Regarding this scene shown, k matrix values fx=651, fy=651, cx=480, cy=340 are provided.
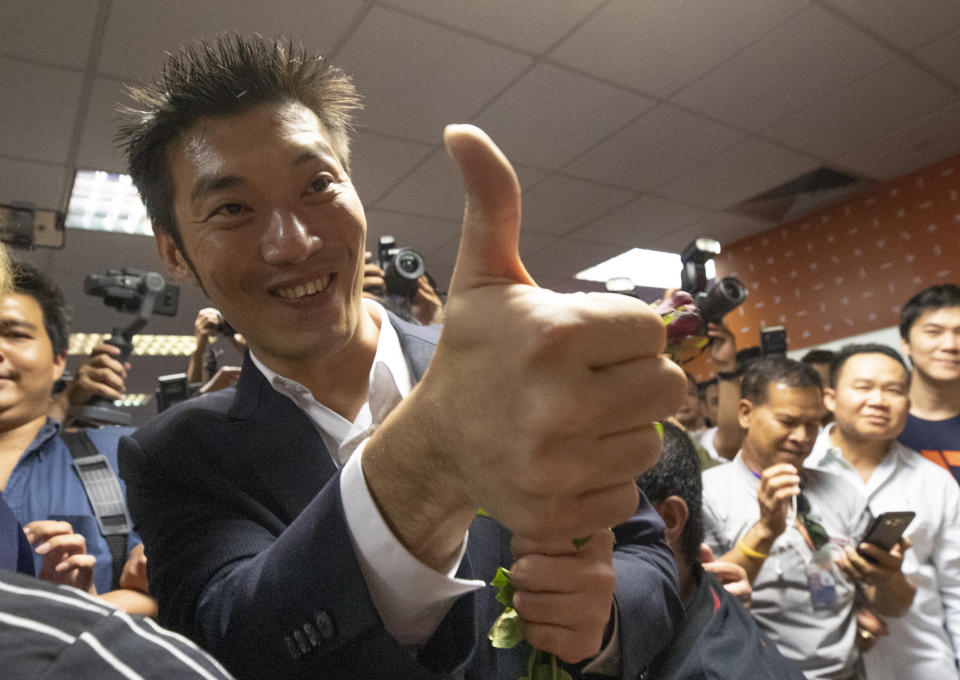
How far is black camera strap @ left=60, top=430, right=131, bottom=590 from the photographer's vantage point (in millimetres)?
1538

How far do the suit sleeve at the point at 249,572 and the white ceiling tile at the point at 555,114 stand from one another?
234cm

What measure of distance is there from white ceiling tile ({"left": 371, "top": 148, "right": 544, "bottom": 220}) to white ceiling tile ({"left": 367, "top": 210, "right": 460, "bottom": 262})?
7 centimetres

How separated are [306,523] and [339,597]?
74 mm

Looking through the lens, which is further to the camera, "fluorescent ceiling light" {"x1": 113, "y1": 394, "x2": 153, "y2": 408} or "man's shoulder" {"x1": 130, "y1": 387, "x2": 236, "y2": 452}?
"fluorescent ceiling light" {"x1": 113, "y1": 394, "x2": 153, "y2": 408}

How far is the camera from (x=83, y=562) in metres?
1.24

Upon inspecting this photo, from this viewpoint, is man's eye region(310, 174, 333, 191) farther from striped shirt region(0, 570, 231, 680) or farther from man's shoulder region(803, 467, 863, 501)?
man's shoulder region(803, 467, 863, 501)

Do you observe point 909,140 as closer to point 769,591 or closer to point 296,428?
point 769,591

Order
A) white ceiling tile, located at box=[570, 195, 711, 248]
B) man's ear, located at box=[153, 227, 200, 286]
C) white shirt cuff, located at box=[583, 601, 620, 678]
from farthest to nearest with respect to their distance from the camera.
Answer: white ceiling tile, located at box=[570, 195, 711, 248] → man's ear, located at box=[153, 227, 200, 286] → white shirt cuff, located at box=[583, 601, 620, 678]

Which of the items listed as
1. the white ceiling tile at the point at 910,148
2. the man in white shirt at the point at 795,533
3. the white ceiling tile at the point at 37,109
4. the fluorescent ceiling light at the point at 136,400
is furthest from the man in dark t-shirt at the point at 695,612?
the fluorescent ceiling light at the point at 136,400

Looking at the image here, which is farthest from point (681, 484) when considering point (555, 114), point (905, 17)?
point (905, 17)

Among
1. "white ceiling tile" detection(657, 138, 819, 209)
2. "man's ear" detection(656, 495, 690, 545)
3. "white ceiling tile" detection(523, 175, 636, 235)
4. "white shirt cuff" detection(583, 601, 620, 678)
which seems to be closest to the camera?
"white shirt cuff" detection(583, 601, 620, 678)

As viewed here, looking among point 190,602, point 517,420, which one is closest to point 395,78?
point 190,602

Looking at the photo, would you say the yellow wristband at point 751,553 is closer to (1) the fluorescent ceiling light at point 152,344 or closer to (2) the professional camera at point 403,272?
(2) the professional camera at point 403,272

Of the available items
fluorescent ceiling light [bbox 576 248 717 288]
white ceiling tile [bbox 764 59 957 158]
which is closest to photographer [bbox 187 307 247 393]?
white ceiling tile [bbox 764 59 957 158]
